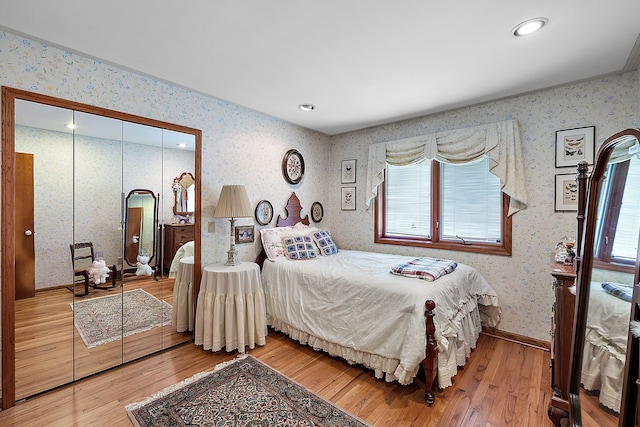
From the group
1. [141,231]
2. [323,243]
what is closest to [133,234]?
[141,231]

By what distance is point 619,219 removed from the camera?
1119 mm

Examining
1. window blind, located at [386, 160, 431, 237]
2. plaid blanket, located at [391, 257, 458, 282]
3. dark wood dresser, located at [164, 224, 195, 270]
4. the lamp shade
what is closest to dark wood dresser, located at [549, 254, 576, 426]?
plaid blanket, located at [391, 257, 458, 282]

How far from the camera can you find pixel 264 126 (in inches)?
137

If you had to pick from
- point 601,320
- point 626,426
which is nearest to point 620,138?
point 601,320

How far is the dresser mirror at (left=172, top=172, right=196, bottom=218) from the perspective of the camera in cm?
272

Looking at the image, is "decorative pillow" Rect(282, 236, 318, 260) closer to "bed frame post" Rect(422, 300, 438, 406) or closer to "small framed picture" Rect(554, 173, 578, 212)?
"bed frame post" Rect(422, 300, 438, 406)

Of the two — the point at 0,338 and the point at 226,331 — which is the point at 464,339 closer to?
the point at 226,331

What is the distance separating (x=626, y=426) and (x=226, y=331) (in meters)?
2.53

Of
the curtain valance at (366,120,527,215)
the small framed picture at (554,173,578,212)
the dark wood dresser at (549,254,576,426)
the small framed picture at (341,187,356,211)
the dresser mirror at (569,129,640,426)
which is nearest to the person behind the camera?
the dresser mirror at (569,129,640,426)

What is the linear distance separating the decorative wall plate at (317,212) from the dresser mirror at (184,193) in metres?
1.83

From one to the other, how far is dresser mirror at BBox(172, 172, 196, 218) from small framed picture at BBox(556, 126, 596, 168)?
357cm

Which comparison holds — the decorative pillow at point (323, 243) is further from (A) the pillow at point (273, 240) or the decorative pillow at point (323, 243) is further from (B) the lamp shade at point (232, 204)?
(B) the lamp shade at point (232, 204)

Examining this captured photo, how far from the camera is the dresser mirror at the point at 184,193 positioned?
8.92ft

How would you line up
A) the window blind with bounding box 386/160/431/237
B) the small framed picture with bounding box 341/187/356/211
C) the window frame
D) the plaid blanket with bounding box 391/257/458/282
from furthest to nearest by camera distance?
the small framed picture with bounding box 341/187/356/211 < the window blind with bounding box 386/160/431/237 < the plaid blanket with bounding box 391/257/458/282 < the window frame
